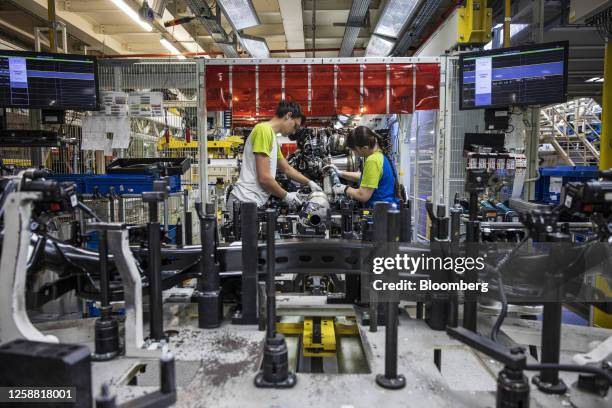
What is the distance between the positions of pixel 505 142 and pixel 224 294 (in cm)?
310

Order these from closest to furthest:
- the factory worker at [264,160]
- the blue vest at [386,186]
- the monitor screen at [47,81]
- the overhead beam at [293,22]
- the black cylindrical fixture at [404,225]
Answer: the black cylindrical fixture at [404,225], the factory worker at [264,160], the blue vest at [386,186], the monitor screen at [47,81], the overhead beam at [293,22]

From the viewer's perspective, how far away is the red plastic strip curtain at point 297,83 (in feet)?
12.6

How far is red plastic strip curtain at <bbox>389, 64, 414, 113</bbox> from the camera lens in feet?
12.5

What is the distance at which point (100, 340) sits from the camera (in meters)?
1.25

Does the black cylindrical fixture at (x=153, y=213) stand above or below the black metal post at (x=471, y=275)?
above

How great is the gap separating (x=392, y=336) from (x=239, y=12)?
4833 millimetres

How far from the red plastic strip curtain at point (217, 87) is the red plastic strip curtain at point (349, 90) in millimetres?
1112

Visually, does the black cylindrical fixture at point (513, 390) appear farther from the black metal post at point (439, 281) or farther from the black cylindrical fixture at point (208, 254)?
the black cylindrical fixture at point (208, 254)

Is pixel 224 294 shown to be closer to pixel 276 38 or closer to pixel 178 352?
pixel 178 352

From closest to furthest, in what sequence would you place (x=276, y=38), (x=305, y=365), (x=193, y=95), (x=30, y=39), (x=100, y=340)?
(x=100, y=340) → (x=305, y=365) → (x=193, y=95) → (x=30, y=39) → (x=276, y=38)

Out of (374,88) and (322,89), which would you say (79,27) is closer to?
(322,89)

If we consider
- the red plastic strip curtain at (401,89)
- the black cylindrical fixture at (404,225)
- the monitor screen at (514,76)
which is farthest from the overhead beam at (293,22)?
the black cylindrical fixture at (404,225)

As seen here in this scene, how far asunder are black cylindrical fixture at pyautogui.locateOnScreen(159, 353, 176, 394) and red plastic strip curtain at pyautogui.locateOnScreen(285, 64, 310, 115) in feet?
10.8

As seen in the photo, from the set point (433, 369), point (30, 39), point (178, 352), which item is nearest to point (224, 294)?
point (178, 352)
